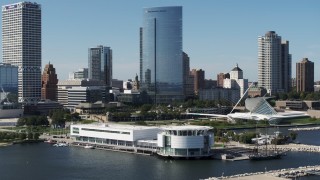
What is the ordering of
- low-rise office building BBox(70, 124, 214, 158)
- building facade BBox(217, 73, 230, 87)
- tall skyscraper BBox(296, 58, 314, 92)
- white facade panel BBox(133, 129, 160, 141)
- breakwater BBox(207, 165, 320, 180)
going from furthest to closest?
1. building facade BBox(217, 73, 230, 87)
2. tall skyscraper BBox(296, 58, 314, 92)
3. white facade panel BBox(133, 129, 160, 141)
4. low-rise office building BBox(70, 124, 214, 158)
5. breakwater BBox(207, 165, 320, 180)

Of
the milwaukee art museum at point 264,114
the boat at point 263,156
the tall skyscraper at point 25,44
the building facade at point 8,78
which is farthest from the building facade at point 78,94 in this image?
the boat at point 263,156

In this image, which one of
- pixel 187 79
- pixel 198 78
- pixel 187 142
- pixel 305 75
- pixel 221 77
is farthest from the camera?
pixel 221 77

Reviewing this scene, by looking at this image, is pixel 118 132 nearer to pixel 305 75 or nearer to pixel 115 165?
pixel 115 165

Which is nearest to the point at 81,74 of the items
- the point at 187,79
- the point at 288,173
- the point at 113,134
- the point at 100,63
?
the point at 100,63

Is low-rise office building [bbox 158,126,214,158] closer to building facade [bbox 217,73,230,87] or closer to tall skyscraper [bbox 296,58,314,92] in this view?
tall skyscraper [bbox 296,58,314,92]

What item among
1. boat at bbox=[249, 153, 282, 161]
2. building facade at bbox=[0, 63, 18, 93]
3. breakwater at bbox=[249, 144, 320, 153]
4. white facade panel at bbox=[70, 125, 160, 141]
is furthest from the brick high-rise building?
boat at bbox=[249, 153, 282, 161]

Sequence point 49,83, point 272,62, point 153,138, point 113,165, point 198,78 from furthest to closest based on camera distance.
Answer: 1. point 198,78
2. point 272,62
3. point 49,83
4. point 153,138
5. point 113,165

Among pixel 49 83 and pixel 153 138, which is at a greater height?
pixel 49 83
